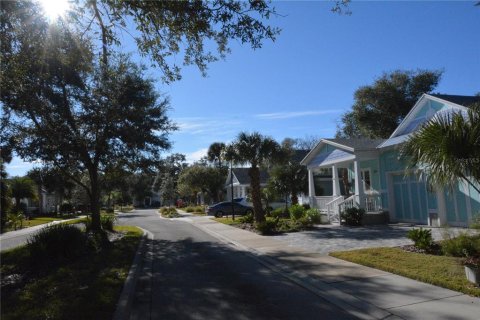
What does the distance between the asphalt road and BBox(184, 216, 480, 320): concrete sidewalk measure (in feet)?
1.09

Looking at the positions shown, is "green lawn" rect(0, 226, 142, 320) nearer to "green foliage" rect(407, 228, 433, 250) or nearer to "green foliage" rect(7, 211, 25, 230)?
"green foliage" rect(407, 228, 433, 250)

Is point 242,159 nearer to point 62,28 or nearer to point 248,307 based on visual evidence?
point 62,28

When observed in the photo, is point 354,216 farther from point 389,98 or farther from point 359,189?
point 389,98

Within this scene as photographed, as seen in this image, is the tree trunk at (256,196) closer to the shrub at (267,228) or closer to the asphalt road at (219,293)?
the shrub at (267,228)

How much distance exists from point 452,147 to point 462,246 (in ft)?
10.5

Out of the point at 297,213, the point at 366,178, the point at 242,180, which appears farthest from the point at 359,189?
the point at 242,180

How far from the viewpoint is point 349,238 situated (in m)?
15.1

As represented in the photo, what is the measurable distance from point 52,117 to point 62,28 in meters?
5.91

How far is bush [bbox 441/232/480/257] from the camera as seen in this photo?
923 centimetres

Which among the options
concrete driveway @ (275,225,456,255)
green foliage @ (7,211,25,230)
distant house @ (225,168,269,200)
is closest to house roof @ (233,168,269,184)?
distant house @ (225,168,269,200)

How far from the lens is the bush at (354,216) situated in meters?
19.7

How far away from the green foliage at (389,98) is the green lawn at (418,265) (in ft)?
83.0

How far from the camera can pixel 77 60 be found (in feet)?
34.7

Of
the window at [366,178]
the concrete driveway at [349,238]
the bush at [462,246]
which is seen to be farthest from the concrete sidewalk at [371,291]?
the window at [366,178]
